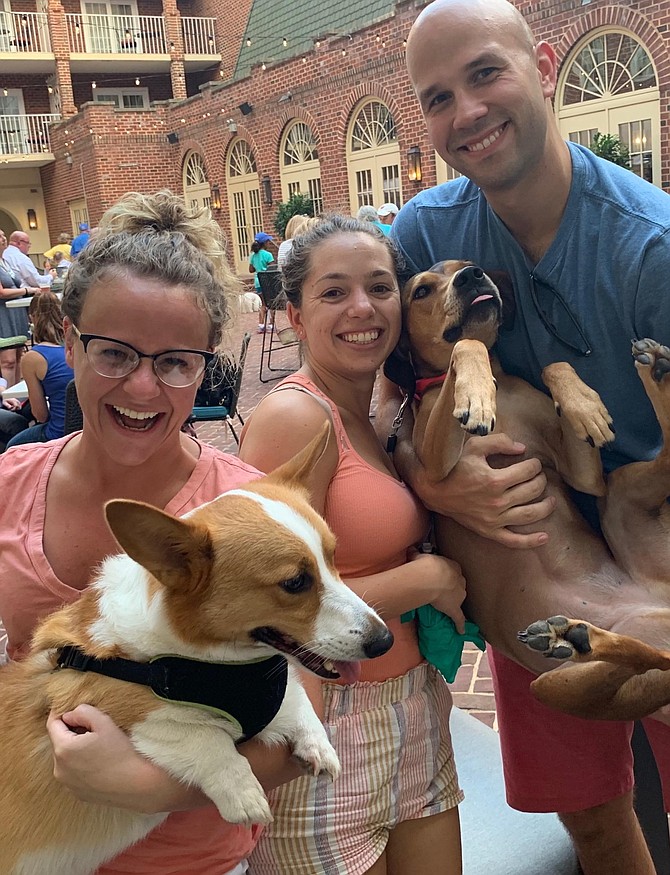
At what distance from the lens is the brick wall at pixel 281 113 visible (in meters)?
11.7

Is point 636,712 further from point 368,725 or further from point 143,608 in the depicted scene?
point 143,608

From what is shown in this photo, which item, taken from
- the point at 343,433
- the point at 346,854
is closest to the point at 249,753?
the point at 346,854

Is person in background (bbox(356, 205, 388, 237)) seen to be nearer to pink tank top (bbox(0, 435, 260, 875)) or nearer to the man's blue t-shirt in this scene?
the man's blue t-shirt

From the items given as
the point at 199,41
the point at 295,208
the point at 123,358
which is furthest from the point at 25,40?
the point at 123,358

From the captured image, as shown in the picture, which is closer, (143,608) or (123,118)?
(143,608)

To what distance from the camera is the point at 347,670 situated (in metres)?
1.61

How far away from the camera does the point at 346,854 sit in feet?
6.29

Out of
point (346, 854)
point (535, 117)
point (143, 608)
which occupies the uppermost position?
point (535, 117)

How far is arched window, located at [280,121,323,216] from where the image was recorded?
1870 cm

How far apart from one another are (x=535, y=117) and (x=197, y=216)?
0.97 m

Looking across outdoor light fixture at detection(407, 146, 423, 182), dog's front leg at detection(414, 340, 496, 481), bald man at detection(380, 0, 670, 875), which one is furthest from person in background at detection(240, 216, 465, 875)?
outdoor light fixture at detection(407, 146, 423, 182)

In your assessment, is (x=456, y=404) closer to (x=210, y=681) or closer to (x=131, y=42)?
(x=210, y=681)

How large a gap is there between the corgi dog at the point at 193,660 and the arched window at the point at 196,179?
22881 mm

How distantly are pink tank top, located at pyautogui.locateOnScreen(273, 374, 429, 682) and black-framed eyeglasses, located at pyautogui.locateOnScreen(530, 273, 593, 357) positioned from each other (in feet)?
2.10
